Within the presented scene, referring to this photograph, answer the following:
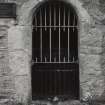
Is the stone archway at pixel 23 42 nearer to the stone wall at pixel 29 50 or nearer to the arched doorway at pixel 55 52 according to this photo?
the stone wall at pixel 29 50

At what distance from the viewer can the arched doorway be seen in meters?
7.01

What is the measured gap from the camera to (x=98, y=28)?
6832 millimetres

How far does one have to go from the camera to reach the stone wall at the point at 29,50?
22.4 feet

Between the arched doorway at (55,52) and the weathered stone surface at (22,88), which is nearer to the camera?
the weathered stone surface at (22,88)

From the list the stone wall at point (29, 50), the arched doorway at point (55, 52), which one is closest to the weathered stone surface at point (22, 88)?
the stone wall at point (29, 50)

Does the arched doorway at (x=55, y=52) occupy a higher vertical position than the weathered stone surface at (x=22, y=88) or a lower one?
higher

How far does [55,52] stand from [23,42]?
71cm

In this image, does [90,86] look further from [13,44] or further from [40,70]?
[13,44]

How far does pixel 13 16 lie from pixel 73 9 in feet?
4.04

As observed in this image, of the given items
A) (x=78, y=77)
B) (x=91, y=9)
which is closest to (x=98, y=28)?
(x=91, y=9)

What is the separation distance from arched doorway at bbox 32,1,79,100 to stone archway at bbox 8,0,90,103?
8.5 inches

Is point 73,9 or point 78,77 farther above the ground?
point 73,9

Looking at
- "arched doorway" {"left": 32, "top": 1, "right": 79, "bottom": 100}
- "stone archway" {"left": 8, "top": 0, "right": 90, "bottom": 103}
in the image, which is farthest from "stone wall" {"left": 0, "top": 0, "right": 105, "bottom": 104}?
"arched doorway" {"left": 32, "top": 1, "right": 79, "bottom": 100}

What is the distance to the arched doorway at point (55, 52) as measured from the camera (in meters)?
7.01
